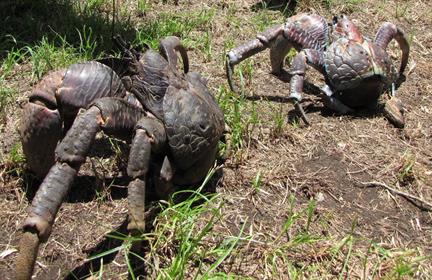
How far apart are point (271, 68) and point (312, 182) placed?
5.34 ft

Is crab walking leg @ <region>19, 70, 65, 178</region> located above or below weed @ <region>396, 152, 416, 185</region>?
above

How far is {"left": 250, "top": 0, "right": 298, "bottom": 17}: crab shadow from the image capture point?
5848mm

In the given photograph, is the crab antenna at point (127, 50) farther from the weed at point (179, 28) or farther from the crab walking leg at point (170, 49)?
the weed at point (179, 28)

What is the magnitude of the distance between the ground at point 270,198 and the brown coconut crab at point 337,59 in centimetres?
14

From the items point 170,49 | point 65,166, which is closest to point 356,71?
point 170,49

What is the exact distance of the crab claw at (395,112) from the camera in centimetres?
430

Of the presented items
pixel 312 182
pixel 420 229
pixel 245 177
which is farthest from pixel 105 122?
pixel 420 229

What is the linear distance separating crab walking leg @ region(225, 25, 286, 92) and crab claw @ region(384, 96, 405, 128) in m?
1.08

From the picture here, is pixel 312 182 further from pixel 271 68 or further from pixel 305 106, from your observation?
pixel 271 68

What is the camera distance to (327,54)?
4.43m

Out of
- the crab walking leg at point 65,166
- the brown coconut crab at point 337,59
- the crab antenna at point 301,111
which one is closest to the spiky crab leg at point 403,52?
the brown coconut crab at point 337,59

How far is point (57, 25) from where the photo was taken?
498 centimetres

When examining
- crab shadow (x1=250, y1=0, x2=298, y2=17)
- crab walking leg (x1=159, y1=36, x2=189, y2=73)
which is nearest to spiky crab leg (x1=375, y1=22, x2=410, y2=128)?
crab shadow (x1=250, y1=0, x2=298, y2=17)

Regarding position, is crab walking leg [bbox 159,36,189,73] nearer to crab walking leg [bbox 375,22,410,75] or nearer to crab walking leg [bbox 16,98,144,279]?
crab walking leg [bbox 16,98,144,279]
